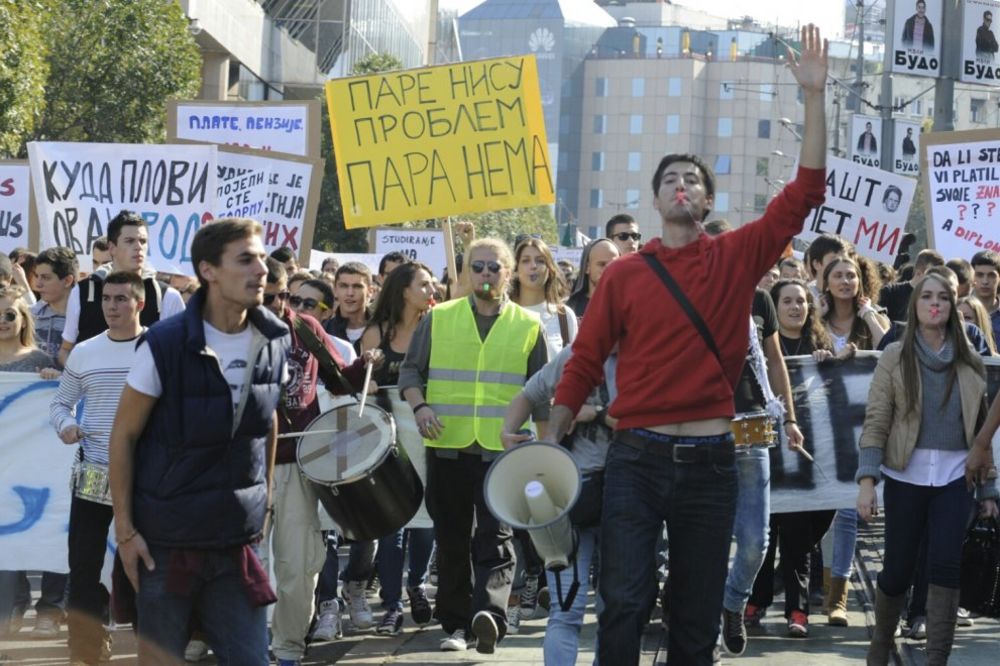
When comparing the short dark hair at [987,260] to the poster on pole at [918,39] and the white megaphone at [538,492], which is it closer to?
the white megaphone at [538,492]

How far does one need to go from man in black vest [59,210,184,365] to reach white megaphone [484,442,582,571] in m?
2.97

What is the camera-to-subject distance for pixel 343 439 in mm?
7715

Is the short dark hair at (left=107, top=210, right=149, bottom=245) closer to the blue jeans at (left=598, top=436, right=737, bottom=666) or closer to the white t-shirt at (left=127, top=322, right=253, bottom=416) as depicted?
the white t-shirt at (left=127, top=322, right=253, bottom=416)

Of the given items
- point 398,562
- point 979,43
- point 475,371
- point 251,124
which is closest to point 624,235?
point 475,371

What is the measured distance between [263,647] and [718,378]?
1.62m

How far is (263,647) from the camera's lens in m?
5.82

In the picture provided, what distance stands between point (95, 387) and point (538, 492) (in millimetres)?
2620

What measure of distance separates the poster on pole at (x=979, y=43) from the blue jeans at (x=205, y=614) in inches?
748

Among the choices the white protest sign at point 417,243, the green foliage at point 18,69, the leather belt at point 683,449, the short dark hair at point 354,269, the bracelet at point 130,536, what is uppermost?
the green foliage at point 18,69

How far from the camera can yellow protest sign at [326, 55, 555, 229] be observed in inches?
449

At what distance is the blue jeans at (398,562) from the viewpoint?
933 cm

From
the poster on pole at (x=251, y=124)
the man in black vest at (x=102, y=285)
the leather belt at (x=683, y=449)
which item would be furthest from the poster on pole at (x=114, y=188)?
the leather belt at (x=683, y=449)

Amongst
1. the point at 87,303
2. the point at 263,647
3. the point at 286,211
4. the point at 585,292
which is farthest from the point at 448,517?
the point at 286,211

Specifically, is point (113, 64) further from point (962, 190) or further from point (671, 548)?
point (671, 548)
